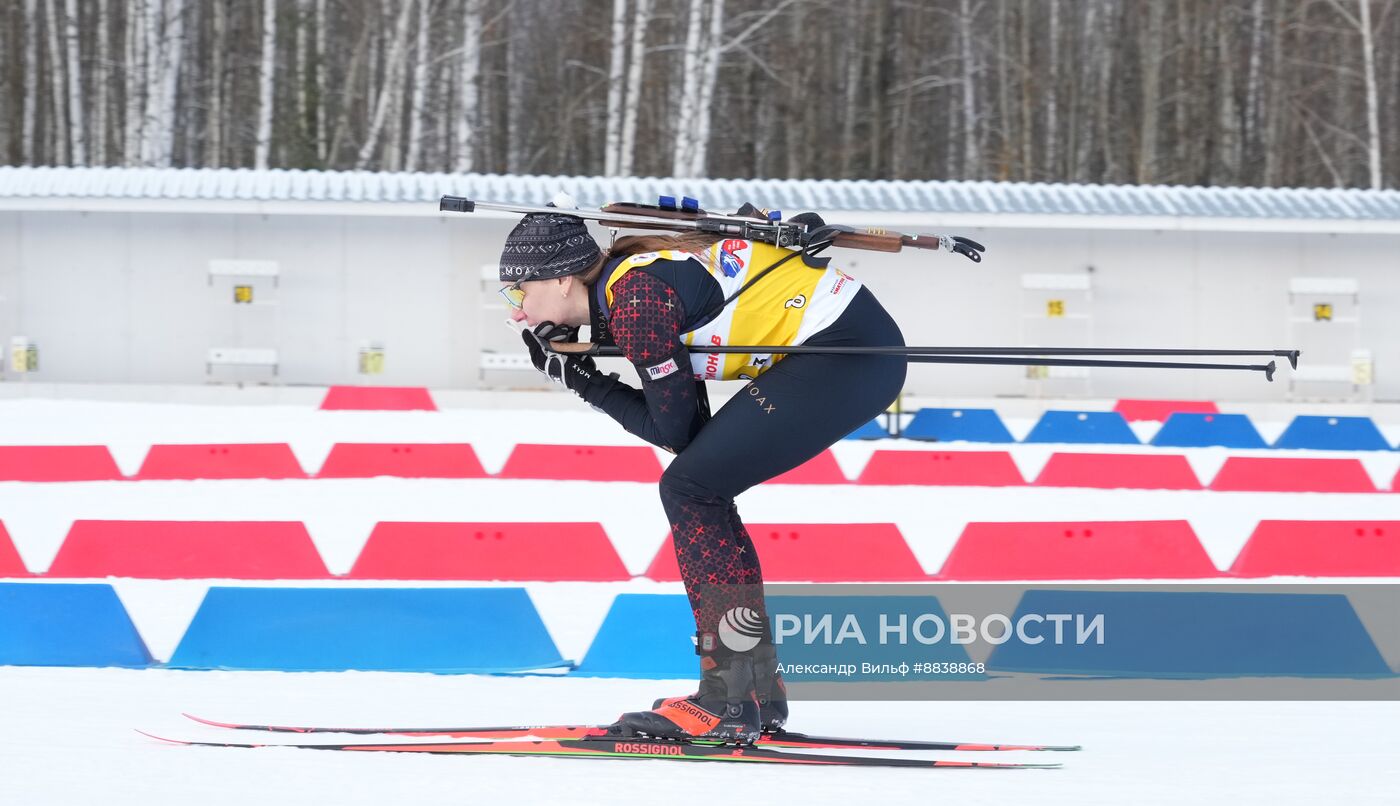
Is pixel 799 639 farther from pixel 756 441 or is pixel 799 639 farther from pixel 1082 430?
pixel 1082 430

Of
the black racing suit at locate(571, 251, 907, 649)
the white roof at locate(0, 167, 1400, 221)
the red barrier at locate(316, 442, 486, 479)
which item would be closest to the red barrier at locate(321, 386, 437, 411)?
the white roof at locate(0, 167, 1400, 221)

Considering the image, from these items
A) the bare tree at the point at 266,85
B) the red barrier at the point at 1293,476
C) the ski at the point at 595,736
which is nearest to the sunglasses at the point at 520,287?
the ski at the point at 595,736

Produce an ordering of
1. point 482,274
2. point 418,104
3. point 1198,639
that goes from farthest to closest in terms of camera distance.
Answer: point 418,104 < point 482,274 < point 1198,639

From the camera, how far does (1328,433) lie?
14.1m

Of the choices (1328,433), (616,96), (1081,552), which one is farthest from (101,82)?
(1081,552)

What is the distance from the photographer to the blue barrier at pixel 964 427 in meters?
14.5

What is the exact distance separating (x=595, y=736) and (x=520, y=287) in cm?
116

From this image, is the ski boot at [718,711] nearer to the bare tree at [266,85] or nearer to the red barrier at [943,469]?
the red barrier at [943,469]

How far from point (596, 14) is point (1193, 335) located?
802 inches

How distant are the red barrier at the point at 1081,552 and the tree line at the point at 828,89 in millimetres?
25182

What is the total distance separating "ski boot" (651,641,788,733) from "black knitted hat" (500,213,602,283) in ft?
3.50

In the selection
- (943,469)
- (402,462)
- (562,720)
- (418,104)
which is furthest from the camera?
(418,104)

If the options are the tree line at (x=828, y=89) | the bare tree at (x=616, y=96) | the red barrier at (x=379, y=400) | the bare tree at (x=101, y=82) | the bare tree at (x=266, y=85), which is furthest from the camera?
the tree line at (x=828, y=89)

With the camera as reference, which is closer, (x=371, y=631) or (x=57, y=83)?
(x=371, y=631)
